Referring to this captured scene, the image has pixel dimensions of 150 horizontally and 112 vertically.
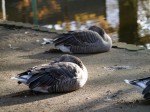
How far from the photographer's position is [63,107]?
18.0ft

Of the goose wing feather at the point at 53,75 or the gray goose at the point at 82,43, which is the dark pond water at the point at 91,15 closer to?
the gray goose at the point at 82,43

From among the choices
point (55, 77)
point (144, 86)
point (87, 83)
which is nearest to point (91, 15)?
point (87, 83)

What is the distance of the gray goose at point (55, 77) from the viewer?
5.81 m

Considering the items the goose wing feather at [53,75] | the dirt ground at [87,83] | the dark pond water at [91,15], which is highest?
the goose wing feather at [53,75]

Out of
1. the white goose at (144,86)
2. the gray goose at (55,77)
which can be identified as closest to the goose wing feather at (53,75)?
the gray goose at (55,77)

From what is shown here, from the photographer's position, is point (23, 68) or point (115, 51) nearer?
point (23, 68)

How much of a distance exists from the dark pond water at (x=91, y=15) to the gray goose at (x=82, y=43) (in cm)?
279

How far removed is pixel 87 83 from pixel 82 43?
1.94m

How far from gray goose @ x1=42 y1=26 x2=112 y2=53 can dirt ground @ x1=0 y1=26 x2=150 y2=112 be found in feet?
0.39

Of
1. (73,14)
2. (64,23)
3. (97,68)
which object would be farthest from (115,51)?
(73,14)

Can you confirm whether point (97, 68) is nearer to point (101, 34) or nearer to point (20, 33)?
point (101, 34)

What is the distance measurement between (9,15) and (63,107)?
936 cm

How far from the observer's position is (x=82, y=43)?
27.1 feet

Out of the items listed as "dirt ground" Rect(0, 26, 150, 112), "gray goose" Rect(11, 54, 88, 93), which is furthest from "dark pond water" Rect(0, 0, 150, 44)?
"gray goose" Rect(11, 54, 88, 93)
